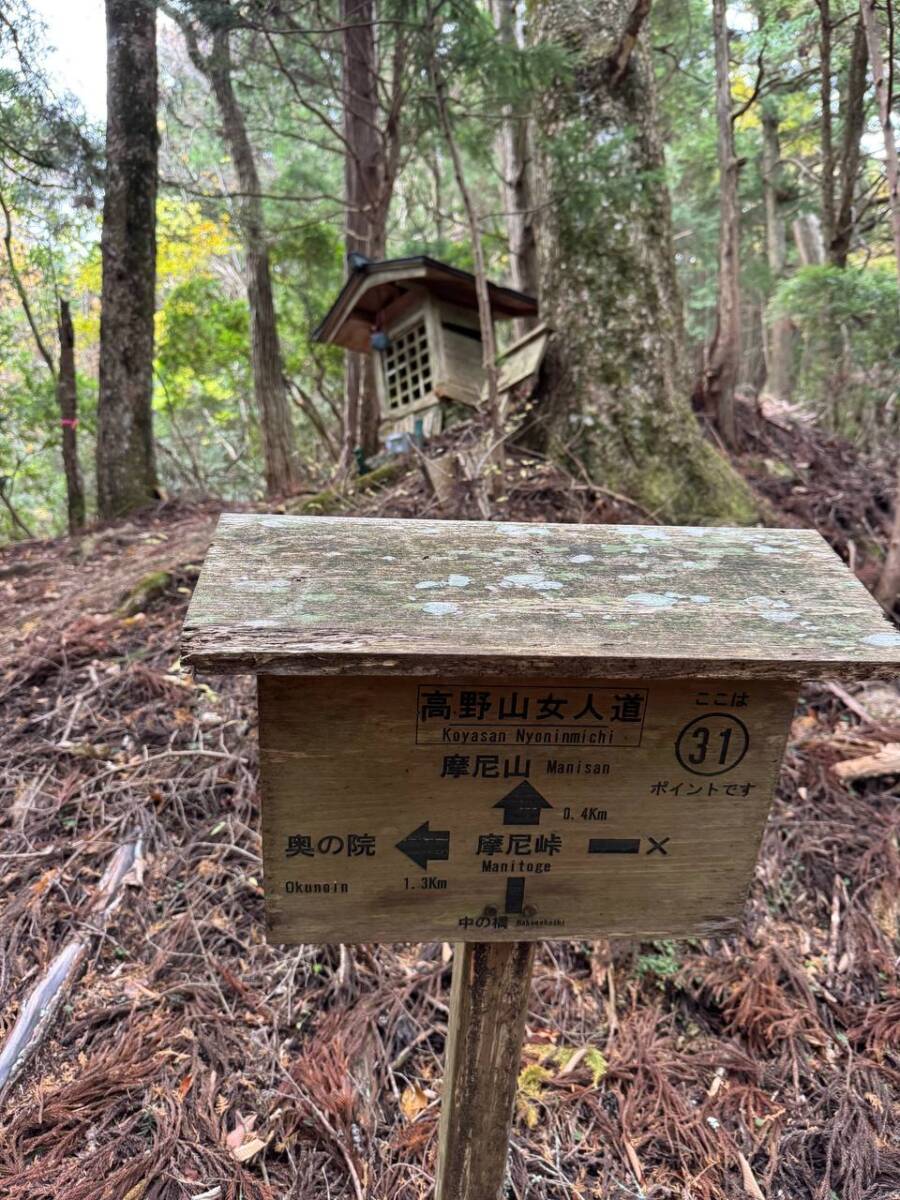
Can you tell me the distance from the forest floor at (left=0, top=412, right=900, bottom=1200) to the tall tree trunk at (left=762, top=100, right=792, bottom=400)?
30.9 feet

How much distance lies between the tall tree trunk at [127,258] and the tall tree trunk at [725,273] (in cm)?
510

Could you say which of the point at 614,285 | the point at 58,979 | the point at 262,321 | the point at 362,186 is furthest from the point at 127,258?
the point at 58,979

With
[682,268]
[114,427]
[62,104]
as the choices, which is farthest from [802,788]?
[682,268]

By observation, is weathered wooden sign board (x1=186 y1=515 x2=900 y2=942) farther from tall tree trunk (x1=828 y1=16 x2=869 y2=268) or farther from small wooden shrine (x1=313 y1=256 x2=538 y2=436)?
tall tree trunk (x1=828 y1=16 x2=869 y2=268)

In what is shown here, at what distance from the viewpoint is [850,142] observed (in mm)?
6652

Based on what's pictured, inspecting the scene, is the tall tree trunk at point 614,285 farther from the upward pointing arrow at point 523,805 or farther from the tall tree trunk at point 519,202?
the upward pointing arrow at point 523,805

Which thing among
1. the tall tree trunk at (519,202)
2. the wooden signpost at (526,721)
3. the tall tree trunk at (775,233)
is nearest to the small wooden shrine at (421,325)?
the tall tree trunk at (519,202)

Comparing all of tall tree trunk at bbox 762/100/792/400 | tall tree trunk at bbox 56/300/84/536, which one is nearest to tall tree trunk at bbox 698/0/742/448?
tall tree trunk at bbox 762/100/792/400

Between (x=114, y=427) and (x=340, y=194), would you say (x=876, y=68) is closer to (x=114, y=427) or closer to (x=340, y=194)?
(x=114, y=427)

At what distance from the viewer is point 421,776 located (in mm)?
1248

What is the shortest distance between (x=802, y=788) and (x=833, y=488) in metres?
3.19

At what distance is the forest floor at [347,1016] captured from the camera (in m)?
2.06

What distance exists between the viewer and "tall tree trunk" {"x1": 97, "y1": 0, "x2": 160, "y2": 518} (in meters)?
6.51

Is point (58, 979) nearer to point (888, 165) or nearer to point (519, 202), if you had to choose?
point (888, 165)
